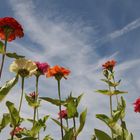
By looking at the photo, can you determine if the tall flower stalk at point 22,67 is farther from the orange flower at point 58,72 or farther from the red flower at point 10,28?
the orange flower at point 58,72

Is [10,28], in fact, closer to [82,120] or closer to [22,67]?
[22,67]

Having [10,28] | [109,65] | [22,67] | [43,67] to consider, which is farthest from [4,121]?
[109,65]

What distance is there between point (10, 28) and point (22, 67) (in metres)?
0.72

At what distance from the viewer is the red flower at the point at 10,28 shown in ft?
19.3

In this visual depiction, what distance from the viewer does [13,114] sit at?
17.1 feet

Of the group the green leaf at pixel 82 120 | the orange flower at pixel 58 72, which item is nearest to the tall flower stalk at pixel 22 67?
the green leaf at pixel 82 120

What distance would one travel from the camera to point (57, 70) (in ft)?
26.8

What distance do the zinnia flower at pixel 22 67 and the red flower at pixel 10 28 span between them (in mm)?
433

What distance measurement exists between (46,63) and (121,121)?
97.6 inches

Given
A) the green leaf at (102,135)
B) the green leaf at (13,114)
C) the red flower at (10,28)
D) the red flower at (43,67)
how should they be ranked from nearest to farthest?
the green leaf at (13,114) → the red flower at (10,28) → the green leaf at (102,135) → the red flower at (43,67)

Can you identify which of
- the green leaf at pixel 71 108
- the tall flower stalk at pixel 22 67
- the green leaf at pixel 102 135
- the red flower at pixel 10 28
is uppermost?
the red flower at pixel 10 28

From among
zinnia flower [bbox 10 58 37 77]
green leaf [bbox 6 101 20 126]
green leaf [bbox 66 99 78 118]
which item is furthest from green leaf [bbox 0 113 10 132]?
green leaf [bbox 66 99 78 118]

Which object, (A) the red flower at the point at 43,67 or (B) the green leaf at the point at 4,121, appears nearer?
(B) the green leaf at the point at 4,121

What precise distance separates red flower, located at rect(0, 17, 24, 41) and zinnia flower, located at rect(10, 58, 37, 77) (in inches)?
17.0
